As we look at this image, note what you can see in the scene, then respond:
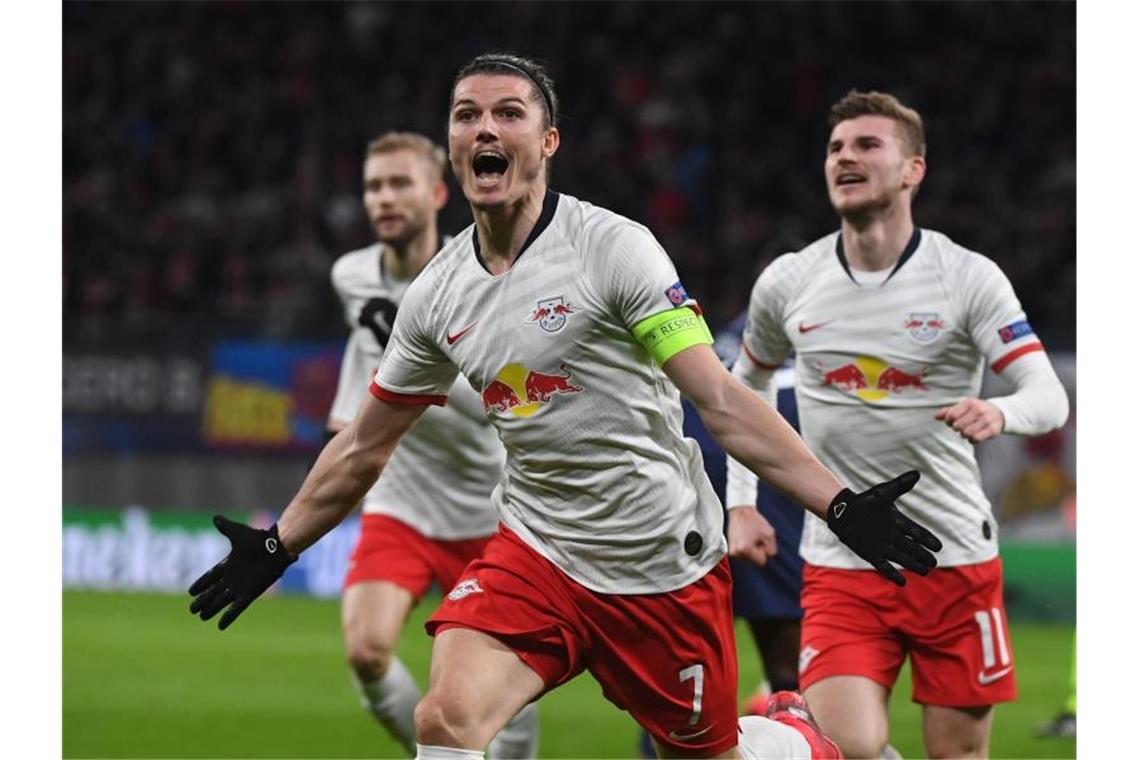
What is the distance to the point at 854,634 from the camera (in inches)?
224

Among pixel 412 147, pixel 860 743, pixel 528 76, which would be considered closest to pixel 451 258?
pixel 528 76

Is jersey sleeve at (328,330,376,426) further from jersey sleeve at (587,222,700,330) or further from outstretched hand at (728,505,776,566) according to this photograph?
jersey sleeve at (587,222,700,330)

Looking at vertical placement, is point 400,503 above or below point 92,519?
above

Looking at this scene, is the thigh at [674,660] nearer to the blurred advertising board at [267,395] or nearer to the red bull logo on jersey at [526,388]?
the red bull logo on jersey at [526,388]

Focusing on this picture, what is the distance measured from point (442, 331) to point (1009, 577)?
9.42m

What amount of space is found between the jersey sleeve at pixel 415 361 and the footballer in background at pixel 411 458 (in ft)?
7.31

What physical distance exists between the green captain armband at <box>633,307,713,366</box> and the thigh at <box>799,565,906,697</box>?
1.70 metres

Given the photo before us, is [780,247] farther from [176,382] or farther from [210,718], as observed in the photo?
[176,382]

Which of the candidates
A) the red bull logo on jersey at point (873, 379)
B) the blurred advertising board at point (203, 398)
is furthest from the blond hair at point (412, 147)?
the blurred advertising board at point (203, 398)

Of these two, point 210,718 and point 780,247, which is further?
point 210,718

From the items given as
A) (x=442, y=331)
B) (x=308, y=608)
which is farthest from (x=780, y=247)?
(x=308, y=608)

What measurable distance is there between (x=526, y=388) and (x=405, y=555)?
282 cm

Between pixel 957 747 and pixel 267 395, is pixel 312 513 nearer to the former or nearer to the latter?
pixel 957 747

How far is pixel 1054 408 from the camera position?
17.6 ft
